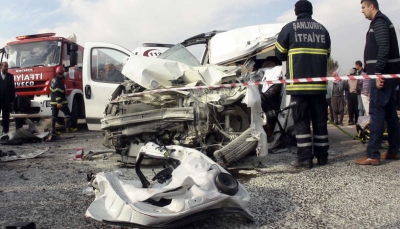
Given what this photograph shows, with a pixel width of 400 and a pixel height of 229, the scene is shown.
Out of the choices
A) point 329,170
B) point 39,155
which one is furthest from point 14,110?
point 329,170

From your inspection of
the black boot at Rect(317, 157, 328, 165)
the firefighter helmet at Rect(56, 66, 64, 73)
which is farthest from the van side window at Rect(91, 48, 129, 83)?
the black boot at Rect(317, 157, 328, 165)

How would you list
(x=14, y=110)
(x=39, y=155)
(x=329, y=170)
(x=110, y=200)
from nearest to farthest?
(x=110, y=200) → (x=329, y=170) → (x=39, y=155) → (x=14, y=110)

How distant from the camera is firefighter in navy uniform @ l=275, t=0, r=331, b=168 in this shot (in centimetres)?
433

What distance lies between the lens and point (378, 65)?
4215 millimetres

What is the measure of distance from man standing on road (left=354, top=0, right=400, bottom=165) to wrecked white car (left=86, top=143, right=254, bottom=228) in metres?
2.28

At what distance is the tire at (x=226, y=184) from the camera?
2639 mm

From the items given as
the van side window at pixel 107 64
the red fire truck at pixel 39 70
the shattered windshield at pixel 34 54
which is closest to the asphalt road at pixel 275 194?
the van side window at pixel 107 64

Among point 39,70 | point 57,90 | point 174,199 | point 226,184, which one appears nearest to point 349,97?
point 57,90

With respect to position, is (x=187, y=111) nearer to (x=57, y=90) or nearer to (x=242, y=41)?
(x=242, y=41)

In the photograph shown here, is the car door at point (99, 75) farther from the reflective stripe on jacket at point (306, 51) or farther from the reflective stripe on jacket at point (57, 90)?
the reflective stripe on jacket at point (306, 51)

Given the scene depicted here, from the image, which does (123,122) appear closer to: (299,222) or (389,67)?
(299,222)

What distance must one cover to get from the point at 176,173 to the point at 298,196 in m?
1.21

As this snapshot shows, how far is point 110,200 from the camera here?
2.60 metres

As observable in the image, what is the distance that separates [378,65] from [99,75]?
193 inches
